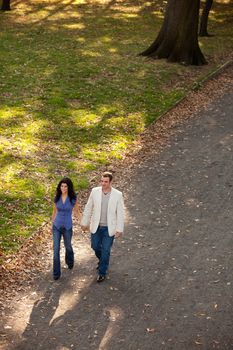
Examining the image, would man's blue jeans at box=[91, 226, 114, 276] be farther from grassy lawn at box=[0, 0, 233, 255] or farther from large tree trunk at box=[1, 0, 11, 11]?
large tree trunk at box=[1, 0, 11, 11]

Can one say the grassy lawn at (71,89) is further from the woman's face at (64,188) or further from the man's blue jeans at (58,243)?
the woman's face at (64,188)

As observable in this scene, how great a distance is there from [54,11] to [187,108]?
14.6 metres

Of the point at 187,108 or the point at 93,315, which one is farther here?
the point at 187,108

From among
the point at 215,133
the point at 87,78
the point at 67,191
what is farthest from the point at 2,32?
the point at 67,191

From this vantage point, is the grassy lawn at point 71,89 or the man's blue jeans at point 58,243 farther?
the grassy lawn at point 71,89

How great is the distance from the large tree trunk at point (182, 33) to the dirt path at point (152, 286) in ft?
34.1

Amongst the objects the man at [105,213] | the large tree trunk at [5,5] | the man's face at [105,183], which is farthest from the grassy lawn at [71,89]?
the man's face at [105,183]

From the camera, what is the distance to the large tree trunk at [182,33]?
25.6 m

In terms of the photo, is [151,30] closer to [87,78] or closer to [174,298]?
[87,78]

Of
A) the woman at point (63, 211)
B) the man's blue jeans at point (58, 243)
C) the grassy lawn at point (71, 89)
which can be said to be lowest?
the grassy lawn at point (71, 89)

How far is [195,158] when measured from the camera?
17.9 m

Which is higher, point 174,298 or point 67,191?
point 67,191

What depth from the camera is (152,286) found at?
1160cm

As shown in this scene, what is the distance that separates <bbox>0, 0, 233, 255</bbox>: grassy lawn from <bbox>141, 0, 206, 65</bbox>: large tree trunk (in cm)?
63
